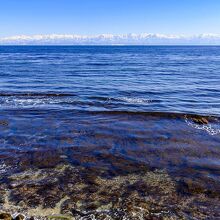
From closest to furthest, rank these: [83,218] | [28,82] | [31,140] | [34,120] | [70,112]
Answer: [83,218], [31,140], [34,120], [70,112], [28,82]

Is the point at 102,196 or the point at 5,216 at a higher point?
the point at 5,216

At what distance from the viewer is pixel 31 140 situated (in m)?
17.6

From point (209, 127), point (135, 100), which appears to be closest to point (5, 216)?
point (209, 127)

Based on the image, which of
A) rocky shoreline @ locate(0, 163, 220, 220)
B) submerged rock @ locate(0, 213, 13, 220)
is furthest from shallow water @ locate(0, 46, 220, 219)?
submerged rock @ locate(0, 213, 13, 220)

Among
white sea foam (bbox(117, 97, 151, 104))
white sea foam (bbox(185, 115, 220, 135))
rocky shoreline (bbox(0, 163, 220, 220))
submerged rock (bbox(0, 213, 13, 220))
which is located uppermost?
submerged rock (bbox(0, 213, 13, 220))

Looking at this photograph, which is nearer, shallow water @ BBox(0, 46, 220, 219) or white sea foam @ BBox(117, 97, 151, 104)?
shallow water @ BBox(0, 46, 220, 219)

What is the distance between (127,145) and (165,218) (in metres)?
7.09

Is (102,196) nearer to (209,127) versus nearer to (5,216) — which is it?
(5,216)

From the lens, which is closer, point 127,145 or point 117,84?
point 127,145

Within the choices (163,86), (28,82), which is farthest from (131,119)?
(28,82)

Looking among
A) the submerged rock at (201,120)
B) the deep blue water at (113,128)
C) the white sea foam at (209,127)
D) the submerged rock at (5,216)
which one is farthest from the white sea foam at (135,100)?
the submerged rock at (5,216)

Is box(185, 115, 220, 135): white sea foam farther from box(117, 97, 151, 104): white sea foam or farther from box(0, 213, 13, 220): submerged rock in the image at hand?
box(0, 213, 13, 220): submerged rock

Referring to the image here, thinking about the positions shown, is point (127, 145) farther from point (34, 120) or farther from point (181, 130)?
point (34, 120)

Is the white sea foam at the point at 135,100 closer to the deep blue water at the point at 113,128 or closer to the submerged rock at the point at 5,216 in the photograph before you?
the deep blue water at the point at 113,128
